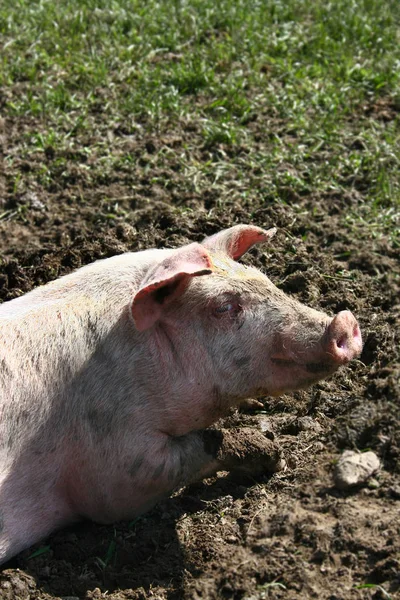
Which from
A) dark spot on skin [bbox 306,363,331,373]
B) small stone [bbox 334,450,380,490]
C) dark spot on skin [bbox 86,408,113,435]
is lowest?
small stone [bbox 334,450,380,490]

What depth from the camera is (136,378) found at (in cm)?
525

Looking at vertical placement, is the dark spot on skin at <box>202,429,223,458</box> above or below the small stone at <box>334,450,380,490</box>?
below

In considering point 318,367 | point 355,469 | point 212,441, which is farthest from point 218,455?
point 355,469

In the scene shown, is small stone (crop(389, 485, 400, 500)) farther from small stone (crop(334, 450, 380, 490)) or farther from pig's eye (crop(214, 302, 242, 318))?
pig's eye (crop(214, 302, 242, 318))

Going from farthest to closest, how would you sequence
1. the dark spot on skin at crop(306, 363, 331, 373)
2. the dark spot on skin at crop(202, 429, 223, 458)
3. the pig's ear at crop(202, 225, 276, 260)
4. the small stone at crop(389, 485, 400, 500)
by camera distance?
1. the pig's ear at crop(202, 225, 276, 260)
2. the dark spot on skin at crop(202, 429, 223, 458)
3. the dark spot on skin at crop(306, 363, 331, 373)
4. the small stone at crop(389, 485, 400, 500)

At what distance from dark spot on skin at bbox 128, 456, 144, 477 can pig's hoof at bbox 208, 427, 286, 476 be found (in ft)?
1.59

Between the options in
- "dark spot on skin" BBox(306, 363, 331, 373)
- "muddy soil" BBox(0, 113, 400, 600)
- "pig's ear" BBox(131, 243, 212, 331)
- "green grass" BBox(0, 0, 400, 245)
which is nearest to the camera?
"muddy soil" BBox(0, 113, 400, 600)

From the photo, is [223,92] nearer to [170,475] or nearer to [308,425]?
[308,425]

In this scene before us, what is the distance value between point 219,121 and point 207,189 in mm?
1083

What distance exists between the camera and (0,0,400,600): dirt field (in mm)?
4809

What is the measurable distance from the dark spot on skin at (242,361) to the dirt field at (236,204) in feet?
2.21

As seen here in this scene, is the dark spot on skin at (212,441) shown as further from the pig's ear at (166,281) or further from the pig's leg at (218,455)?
the pig's ear at (166,281)

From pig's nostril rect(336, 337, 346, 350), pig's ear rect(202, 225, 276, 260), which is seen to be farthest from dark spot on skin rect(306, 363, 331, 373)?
pig's ear rect(202, 225, 276, 260)

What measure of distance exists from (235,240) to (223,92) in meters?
3.70
